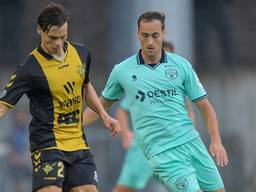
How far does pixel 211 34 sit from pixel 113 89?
8.69 meters

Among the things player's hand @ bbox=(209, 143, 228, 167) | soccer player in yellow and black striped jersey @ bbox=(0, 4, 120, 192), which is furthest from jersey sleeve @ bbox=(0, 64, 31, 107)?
player's hand @ bbox=(209, 143, 228, 167)

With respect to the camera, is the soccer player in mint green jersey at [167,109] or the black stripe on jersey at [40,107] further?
the soccer player in mint green jersey at [167,109]

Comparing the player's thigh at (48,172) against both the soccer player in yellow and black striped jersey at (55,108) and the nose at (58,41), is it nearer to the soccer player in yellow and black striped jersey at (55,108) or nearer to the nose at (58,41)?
the soccer player in yellow and black striped jersey at (55,108)

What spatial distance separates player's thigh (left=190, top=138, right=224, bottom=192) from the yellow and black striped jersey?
3.19 feet

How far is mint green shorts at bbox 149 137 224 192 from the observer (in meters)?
10.3

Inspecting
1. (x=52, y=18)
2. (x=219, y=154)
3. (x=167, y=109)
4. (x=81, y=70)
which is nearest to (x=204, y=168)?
(x=219, y=154)

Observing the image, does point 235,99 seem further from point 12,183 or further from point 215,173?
point 215,173

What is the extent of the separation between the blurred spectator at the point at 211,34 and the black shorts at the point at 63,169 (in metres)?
9.12

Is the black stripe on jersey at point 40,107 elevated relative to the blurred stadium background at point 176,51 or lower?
elevated

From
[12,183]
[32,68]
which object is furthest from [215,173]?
[12,183]

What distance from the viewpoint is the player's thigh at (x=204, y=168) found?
34.4ft

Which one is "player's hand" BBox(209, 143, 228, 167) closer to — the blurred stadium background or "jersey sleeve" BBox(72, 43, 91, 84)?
"jersey sleeve" BBox(72, 43, 91, 84)

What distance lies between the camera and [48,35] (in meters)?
9.92

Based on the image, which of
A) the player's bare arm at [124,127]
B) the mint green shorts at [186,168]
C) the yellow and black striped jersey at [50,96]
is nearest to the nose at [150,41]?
the yellow and black striped jersey at [50,96]
